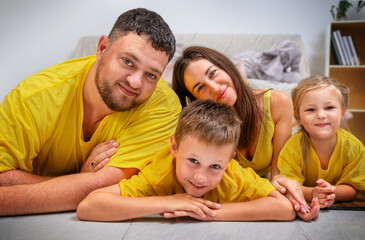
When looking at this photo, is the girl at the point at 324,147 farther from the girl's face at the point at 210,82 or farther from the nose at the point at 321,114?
the girl's face at the point at 210,82

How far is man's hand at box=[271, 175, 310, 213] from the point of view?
1013mm

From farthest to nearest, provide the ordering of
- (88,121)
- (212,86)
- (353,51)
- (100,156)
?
1. (353,51)
2. (212,86)
3. (88,121)
4. (100,156)

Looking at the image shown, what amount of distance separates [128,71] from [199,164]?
0.42 meters

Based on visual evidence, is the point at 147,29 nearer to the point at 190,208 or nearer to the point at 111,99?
the point at 111,99

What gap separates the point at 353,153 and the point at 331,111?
0.60 ft

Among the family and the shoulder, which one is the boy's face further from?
the shoulder

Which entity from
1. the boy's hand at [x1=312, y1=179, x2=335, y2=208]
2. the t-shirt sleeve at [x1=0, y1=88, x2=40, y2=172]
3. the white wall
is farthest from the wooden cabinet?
the t-shirt sleeve at [x1=0, y1=88, x2=40, y2=172]

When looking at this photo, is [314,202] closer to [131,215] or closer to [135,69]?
[131,215]

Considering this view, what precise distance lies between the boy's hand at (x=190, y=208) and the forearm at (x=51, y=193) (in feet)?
0.83

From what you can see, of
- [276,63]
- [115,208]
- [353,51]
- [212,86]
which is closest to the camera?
[115,208]

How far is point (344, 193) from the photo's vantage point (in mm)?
1220

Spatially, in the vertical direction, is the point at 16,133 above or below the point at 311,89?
below

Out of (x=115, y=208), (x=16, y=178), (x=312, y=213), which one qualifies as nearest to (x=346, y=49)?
(x=312, y=213)

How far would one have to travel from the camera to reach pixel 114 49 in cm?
117
